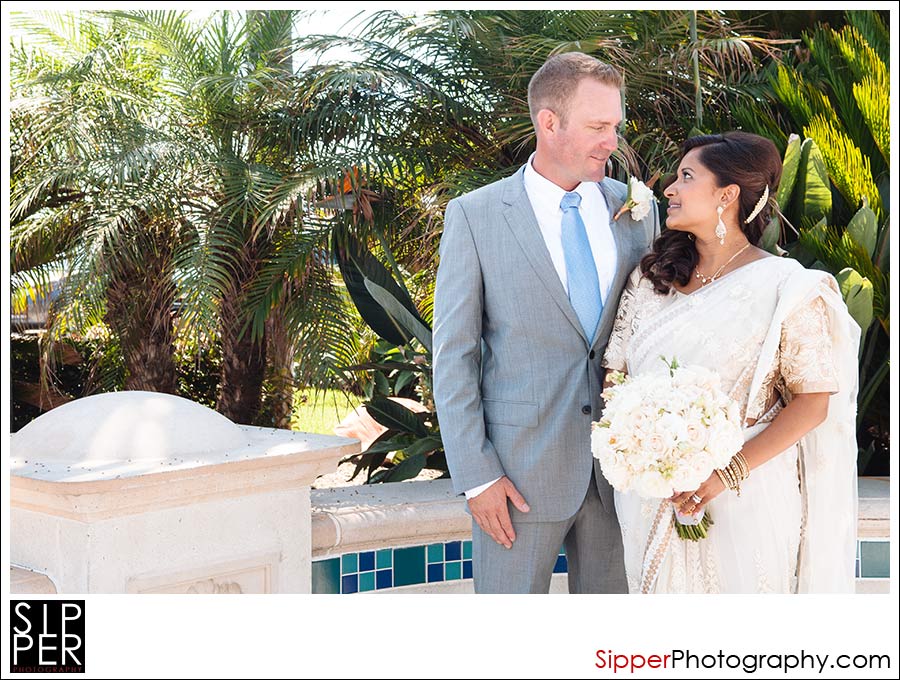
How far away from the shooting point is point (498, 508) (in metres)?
2.44

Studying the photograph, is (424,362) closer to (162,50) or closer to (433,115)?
(433,115)

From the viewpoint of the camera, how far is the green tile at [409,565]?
294 centimetres

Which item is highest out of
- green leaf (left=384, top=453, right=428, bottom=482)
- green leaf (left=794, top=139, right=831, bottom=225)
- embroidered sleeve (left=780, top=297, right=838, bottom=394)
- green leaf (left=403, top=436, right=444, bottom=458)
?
green leaf (left=794, top=139, right=831, bottom=225)

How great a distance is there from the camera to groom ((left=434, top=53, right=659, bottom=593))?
2445mm

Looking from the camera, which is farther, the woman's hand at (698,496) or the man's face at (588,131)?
the man's face at (588,131)

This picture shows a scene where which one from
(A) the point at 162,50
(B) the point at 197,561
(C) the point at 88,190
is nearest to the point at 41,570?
(B) the point at 197,561

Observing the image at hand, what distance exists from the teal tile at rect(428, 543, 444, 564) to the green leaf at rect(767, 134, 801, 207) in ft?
5.67

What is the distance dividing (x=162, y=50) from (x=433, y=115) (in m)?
1.58

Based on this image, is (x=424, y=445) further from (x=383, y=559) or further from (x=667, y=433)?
(x=667, y=433)

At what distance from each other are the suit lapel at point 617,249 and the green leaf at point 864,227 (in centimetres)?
120

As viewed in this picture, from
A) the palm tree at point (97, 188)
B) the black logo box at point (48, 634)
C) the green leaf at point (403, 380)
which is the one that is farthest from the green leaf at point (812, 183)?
the palm tree at point (97, 188)

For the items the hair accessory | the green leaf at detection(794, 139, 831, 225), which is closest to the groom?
the hair accessory

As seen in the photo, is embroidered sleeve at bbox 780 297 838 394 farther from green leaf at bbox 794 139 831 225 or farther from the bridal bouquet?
green leaf at bbox 794 139 831 225

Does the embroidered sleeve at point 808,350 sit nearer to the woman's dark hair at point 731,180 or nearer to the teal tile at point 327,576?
the woman's dark hair at point 731,180
